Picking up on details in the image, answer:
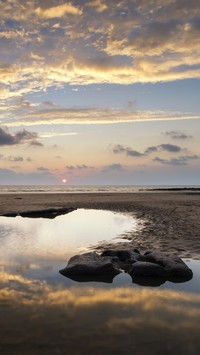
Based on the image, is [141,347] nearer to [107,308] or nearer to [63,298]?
[107,308]

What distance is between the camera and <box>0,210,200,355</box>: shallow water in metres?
5.67

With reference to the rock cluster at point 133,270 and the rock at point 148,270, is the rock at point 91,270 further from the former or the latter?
the rock at point 148,270

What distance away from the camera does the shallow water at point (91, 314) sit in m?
5.67

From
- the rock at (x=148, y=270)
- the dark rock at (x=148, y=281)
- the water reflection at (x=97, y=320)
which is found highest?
the rock at (x=148, y=270)

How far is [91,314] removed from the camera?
7.02 metres

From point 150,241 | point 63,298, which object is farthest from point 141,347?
point 150,241

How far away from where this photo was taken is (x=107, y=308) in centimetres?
737

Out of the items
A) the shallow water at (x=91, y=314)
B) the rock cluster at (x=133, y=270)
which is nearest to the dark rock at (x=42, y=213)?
the shallow water at (x=91, y=314)

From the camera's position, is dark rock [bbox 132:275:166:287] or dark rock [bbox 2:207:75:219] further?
dark rock [bbox 2:207:75:219]

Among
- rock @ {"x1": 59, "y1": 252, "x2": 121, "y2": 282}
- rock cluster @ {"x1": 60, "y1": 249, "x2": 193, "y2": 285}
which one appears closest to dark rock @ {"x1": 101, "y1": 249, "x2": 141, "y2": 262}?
rock cluster @ {"x1": 60, "y1": 249, "x2": 193, "y2": 285}

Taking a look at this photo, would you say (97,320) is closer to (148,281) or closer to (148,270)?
(148,281)

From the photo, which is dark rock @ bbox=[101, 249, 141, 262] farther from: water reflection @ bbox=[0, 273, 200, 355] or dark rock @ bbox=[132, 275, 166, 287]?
water reflection @ bbox=[0, 273, 200, 355]

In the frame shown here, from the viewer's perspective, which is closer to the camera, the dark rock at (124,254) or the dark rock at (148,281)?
the dark rock at (148,281)

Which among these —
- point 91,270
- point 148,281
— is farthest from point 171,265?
point 91,270
